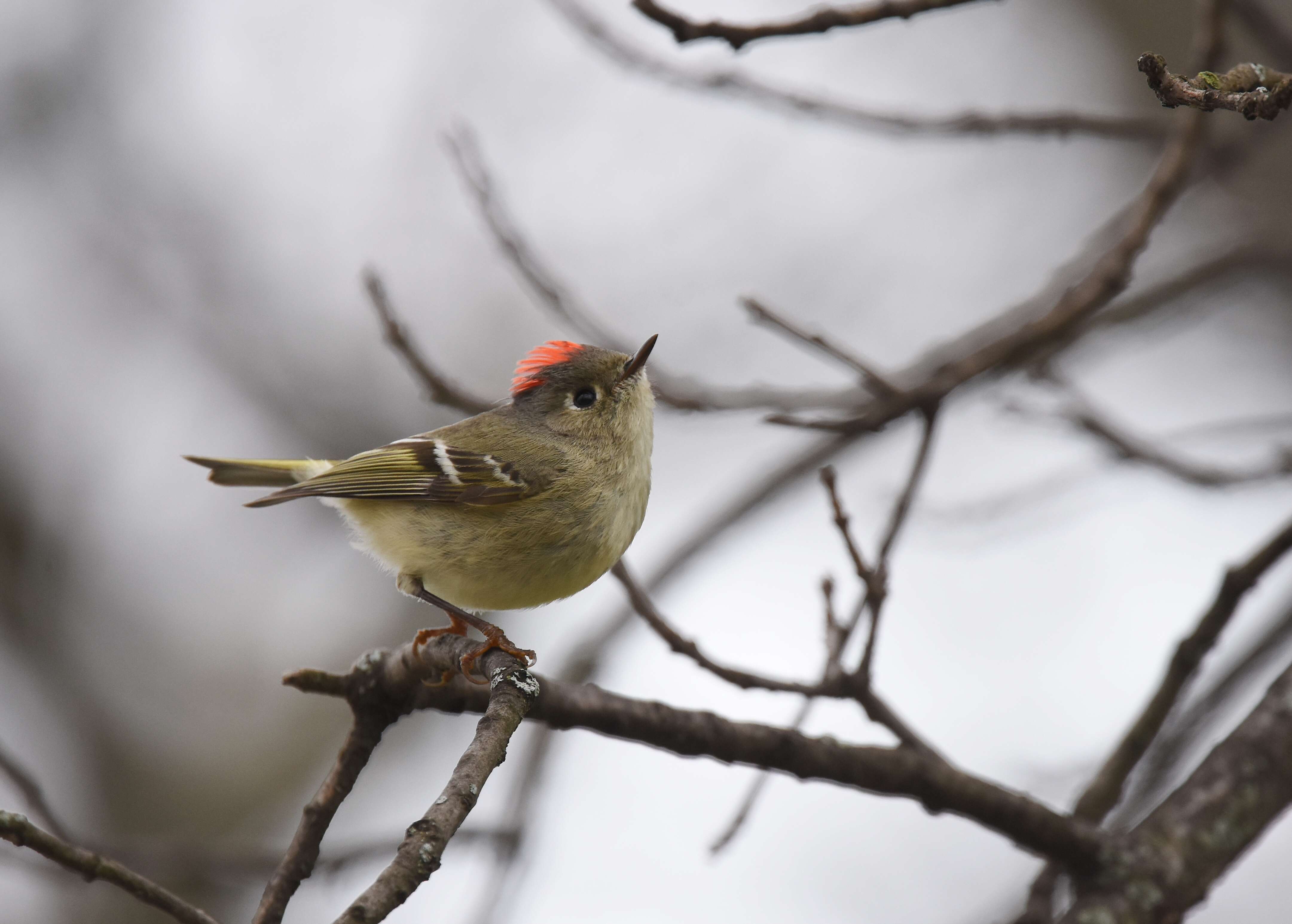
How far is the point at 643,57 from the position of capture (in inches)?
115

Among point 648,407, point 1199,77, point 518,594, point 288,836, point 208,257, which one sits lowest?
point 288,836

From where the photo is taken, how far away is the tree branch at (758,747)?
79.2 inches

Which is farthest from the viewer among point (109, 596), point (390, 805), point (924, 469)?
point (109, 596)

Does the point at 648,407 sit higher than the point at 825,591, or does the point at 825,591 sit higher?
the point at 648,407

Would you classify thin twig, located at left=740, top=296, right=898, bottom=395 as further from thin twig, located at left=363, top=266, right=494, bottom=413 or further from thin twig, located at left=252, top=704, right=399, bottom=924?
thin twig, located at left=252, top=704, right=399, bottom=924

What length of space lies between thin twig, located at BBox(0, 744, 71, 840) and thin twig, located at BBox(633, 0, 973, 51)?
1630mm

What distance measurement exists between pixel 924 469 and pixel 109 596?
183 inches

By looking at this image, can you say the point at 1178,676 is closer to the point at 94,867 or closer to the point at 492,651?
the point at 492,651

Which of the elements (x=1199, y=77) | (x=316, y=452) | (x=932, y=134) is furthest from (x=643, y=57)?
(x=316, y=452)

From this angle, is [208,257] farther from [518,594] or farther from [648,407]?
[518,594]

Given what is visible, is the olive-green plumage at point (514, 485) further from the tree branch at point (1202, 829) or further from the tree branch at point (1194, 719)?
the tree branch at point (1194, 719)

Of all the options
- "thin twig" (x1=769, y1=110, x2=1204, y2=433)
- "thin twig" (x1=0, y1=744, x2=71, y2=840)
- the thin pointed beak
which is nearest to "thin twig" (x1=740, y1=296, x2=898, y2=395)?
"thin twig" (x1=769, y1=110, x2=1204, y2=433)

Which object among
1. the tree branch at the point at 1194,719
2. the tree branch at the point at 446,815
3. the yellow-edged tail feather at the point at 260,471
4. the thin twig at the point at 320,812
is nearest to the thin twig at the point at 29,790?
the thin twig at the point at 320,812

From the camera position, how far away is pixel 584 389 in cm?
293
